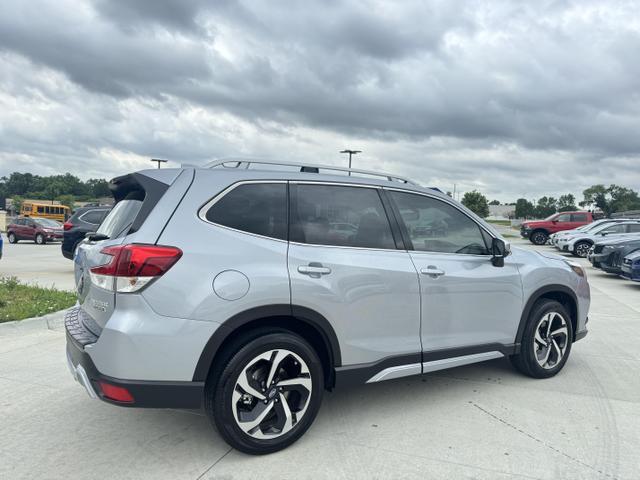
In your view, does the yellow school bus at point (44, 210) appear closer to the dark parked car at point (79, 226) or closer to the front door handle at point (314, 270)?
the dark parked car at point (79, 226)

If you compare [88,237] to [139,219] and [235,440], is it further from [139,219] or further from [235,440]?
[235,440]

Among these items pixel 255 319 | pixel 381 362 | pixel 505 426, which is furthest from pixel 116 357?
pixel 505 426

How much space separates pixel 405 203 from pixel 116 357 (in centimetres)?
230

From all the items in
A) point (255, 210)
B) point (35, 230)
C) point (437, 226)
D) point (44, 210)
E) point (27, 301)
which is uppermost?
point (255, 210)

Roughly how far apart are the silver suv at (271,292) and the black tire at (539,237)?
2491 cm

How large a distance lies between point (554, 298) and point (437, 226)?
65.1 inches

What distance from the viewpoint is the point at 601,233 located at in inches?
731

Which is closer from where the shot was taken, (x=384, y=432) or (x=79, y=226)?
(x=384, y=432)

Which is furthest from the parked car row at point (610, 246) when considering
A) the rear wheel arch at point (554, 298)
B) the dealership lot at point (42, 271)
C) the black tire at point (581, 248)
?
the dealership lot at point (42, 271)

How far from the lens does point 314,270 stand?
306 cm

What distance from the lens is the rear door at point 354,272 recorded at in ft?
10.1

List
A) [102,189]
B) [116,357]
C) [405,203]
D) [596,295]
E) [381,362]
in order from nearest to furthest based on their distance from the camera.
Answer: [116,357]
[381,362]
[405,203]
[596,295]
[102,189]

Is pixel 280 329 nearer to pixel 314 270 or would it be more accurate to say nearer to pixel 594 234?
pixel 314 270

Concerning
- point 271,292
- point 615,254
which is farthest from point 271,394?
point 615,254
